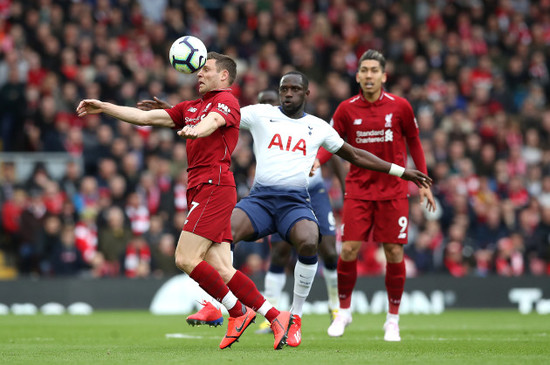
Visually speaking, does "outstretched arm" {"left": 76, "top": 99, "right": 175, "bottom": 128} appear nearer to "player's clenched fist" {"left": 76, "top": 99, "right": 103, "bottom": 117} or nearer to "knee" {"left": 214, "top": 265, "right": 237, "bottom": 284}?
"player's clenched fist" {"left": 76, "top": 99, "right": 103, "bottom": 117}

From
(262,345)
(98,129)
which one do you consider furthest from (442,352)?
(98,129)

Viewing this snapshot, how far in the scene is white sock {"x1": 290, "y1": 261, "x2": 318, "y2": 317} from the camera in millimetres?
8781

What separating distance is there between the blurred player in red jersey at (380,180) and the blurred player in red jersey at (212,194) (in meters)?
1.92

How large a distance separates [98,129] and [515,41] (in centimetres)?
1120

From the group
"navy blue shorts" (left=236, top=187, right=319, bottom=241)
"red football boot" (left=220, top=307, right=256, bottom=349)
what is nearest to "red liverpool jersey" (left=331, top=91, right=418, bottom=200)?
"navy blue shorts" (left=236, top=187, right=319, bottom=241)

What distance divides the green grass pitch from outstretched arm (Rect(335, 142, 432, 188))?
1.61 m

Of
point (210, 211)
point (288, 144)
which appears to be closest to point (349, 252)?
point (288, 144)

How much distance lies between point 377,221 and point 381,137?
90 centimetres

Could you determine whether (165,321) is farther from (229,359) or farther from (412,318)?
(229,359)

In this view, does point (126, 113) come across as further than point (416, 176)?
No

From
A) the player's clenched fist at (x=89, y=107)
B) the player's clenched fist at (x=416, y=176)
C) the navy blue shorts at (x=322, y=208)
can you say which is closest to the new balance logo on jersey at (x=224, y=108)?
the player's clenched fist at (x=89, y=107)

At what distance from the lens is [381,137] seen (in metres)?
9.65

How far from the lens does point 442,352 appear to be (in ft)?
25.5

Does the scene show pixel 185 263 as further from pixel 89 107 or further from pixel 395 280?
Result: pixel 395 280
